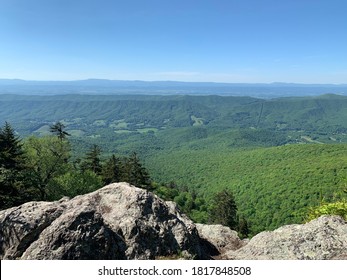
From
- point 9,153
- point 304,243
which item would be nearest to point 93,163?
point 9,153


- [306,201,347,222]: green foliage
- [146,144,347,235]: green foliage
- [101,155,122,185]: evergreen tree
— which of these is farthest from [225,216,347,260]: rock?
[146,144,347,235]: green foliage

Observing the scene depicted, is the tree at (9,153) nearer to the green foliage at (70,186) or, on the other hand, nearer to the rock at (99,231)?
the green foliage at (70,186)

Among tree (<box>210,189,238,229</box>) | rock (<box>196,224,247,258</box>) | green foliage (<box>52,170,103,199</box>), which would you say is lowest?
tree (<box>210,189,238,229</box>)

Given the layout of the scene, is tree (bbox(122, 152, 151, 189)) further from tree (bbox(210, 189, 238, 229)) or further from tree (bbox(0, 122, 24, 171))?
tree (bbox(210, 189, 238, 229))

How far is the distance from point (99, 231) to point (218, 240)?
8902 mm

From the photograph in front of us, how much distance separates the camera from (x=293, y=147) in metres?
190

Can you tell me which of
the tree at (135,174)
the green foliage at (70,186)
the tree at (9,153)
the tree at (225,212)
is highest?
the tree at (9,153)

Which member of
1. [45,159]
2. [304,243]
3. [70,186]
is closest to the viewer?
[304,243]

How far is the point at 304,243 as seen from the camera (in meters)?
14.0

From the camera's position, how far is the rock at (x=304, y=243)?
13.2 metres

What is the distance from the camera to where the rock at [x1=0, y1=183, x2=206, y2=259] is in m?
11.6

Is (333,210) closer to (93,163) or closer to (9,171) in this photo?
(9,171)

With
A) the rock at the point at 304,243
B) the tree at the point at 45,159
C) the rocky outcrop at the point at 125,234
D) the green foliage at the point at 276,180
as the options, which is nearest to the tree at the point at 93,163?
the tree at the point at 45,159

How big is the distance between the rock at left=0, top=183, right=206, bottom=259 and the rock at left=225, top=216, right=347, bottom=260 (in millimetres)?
2894
